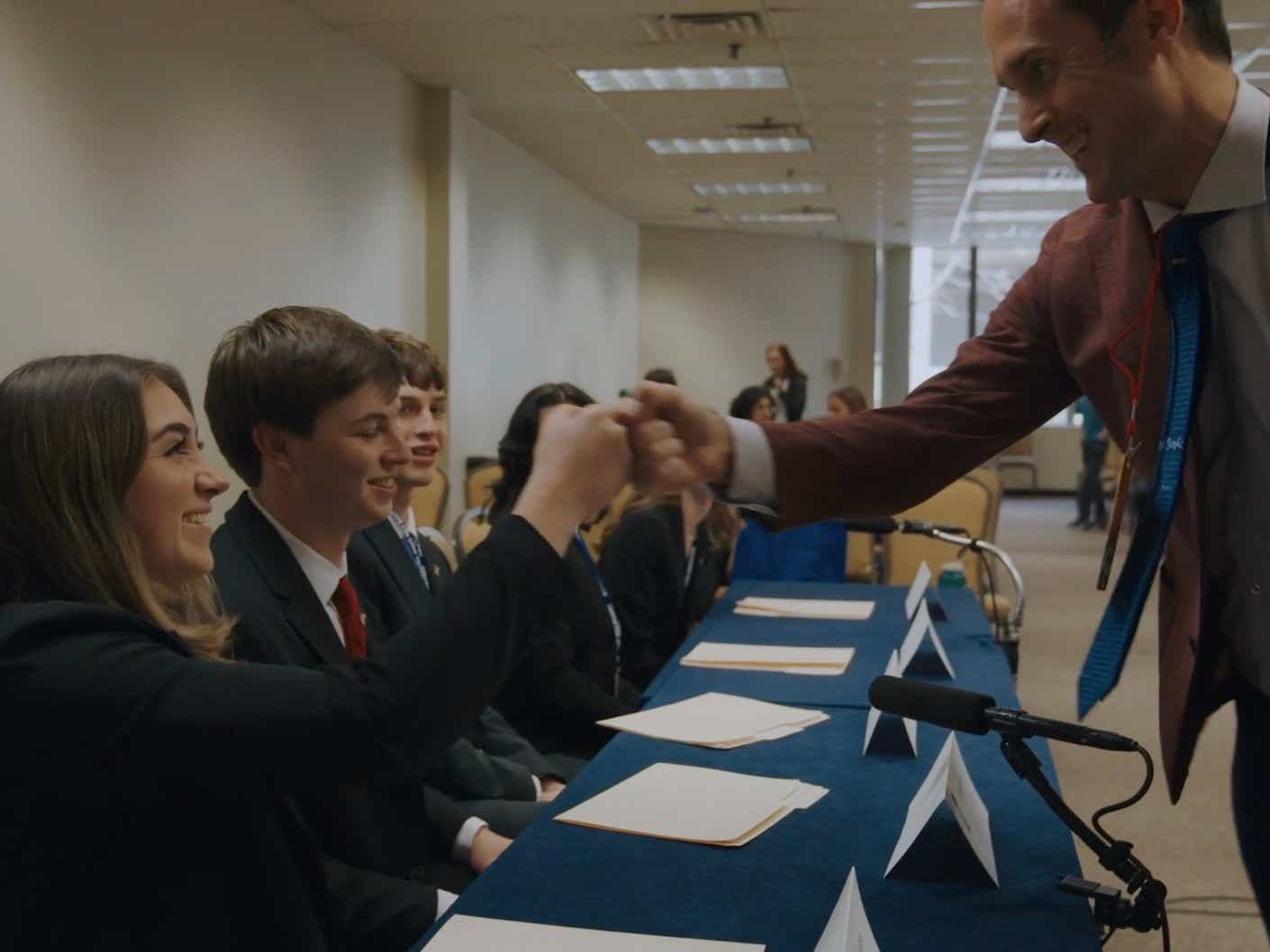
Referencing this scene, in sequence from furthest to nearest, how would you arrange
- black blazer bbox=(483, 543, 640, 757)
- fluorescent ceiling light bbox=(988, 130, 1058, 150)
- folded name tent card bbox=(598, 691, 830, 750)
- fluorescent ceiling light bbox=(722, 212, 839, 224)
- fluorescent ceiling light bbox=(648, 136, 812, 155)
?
fluorescent ceiling light bbox=(722, 212, 839, 224) < fluorescent ceiling light bbox=(648, 136, 812, 155) < fluorescent ceiling light bbox=(988, 130, 1058, 150) < black blazer bbox=(483, 543, 640, 757) < folded name tent card bbox=(598, 691, 830, 750)

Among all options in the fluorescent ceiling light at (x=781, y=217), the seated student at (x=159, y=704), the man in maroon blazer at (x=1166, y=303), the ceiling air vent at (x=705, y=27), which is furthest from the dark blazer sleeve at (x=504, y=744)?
the fluorescent ceiling light at (x=781, y=217)

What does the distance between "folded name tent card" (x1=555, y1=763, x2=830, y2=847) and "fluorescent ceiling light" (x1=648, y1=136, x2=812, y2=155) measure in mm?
7232

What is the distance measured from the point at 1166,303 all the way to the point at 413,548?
5.52ft

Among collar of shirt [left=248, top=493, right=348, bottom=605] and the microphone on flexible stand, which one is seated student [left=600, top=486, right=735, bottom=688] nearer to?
collar of shirt [left=248, top=493, right=348, bottom=605]

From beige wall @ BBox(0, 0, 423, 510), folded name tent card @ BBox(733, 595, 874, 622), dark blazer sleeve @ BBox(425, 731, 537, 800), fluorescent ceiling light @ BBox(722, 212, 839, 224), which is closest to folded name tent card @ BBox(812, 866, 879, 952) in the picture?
dark blazer sleeve @ BBox(425, 731, 537, 800)

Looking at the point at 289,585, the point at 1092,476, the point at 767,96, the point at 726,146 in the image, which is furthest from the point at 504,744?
the point at 1092,476

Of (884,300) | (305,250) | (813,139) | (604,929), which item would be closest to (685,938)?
(604,929)

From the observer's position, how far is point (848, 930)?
1.07 m

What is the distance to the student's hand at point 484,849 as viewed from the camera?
6.88 feet

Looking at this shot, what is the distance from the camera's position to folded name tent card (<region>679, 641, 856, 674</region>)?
2659 millimetres

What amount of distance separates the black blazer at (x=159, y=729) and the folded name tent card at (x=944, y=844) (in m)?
0.54

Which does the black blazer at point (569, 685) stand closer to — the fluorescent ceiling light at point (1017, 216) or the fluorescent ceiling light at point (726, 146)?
the fluorescent ceiling light at point (726, 146)

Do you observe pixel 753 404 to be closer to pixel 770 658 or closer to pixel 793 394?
pixel 770 658

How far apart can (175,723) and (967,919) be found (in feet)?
2.53
